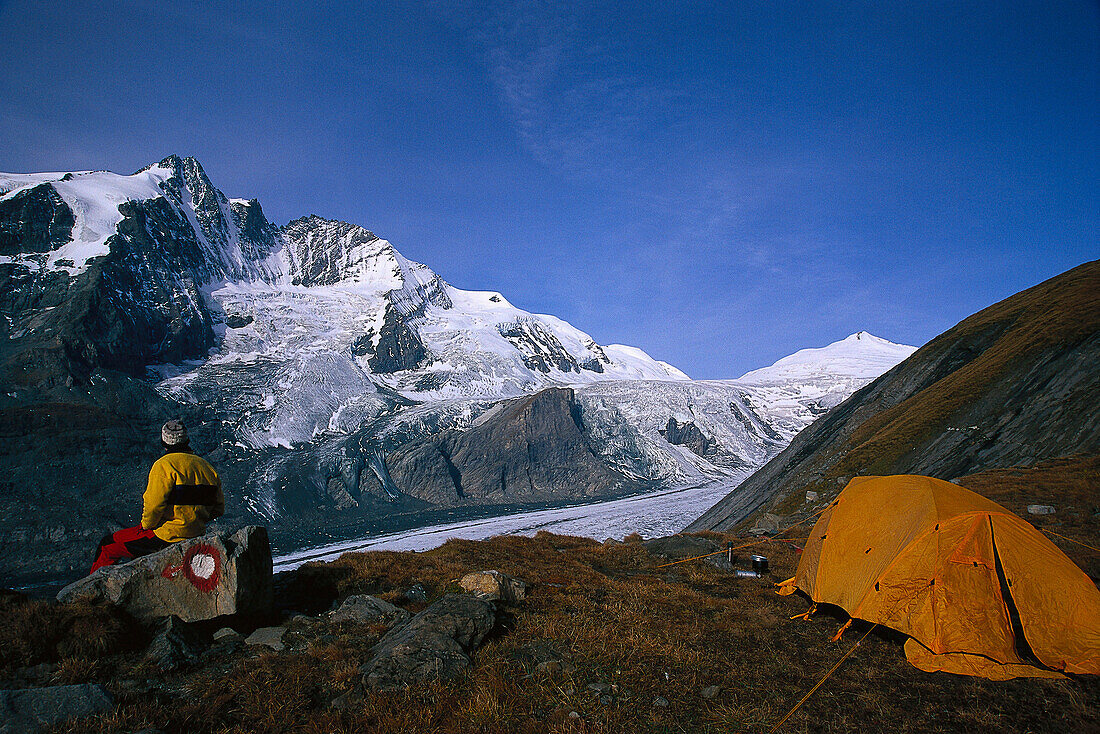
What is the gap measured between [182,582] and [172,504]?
3.93ft

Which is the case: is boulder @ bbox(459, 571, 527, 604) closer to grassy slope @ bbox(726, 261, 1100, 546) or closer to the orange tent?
the orange tent

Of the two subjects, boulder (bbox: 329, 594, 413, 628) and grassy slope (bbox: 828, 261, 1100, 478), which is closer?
boulder (bbox: 329, 594, 413, 628)

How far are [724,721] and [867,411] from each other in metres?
51.5

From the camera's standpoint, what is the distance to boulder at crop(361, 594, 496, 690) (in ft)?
22.1

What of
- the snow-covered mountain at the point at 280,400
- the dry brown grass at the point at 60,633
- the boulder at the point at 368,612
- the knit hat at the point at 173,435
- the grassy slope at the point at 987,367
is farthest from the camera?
the snow-covered mountain at the point at 280,400

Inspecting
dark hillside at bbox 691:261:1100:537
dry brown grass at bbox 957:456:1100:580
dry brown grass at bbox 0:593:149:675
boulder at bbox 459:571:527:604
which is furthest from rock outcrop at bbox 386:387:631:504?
dry brown grass at bbox 0:593:149:675

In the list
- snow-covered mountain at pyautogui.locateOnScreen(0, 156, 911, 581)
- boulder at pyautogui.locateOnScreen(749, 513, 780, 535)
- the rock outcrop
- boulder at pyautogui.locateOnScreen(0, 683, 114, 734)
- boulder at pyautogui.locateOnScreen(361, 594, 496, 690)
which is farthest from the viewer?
the rock outcrop

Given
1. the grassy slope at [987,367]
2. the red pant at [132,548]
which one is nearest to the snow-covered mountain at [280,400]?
the grassy slope at [987,367]

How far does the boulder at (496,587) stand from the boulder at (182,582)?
13.0 ft

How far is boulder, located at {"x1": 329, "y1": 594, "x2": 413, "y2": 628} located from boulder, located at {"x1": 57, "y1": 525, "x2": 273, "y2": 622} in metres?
1.57

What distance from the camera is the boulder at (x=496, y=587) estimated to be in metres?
9.84

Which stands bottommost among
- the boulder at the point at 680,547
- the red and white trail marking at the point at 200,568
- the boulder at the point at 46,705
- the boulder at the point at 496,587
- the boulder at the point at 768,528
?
the boulder at the point at 768,528

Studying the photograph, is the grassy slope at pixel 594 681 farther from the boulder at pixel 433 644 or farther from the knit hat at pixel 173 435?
the knit hat at pixel 173 435

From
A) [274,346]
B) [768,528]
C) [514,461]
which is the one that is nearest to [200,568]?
[768,528]
